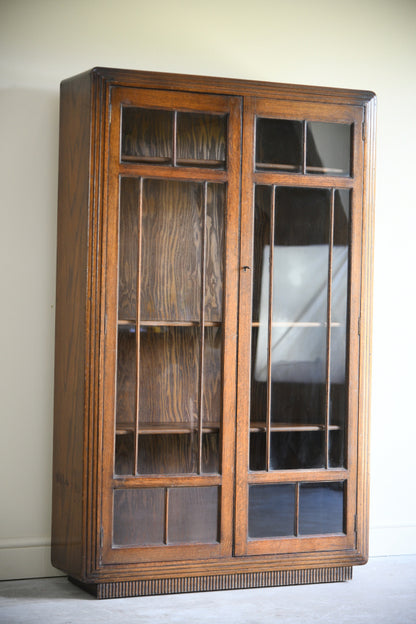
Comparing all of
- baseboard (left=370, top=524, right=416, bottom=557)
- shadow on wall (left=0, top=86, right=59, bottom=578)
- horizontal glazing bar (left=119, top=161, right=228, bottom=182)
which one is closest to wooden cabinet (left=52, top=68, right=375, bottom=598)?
horizontal glazing bar (left=119, top=161, right=228, bottom=182)

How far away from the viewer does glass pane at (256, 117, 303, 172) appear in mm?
2760

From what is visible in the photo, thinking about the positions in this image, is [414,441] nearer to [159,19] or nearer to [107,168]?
[107,168]

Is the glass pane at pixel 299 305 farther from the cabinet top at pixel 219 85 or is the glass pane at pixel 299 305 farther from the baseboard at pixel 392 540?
the baseboard at pixel 392 540

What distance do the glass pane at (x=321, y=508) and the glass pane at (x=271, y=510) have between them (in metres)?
0.05

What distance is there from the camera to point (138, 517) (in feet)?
8.80

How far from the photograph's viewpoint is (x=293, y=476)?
280cm

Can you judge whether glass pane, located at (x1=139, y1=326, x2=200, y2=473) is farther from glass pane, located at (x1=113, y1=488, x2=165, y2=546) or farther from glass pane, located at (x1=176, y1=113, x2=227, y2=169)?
glass pane, located at (x1=176, y1=113, x2=227, y2=169)

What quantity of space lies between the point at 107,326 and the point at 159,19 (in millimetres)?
1429

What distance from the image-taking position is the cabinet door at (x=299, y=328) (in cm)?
276

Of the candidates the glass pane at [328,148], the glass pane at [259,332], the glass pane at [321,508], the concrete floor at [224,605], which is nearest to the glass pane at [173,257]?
the glass pane at [259,332]

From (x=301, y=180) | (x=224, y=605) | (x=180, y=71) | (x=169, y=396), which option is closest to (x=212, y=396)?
(x=169, y=396)

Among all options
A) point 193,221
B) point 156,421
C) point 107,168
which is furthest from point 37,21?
point 156,421

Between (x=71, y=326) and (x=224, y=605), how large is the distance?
1.22 m

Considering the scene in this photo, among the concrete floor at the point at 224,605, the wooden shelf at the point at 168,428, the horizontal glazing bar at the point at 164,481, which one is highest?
the wooden shelf at the point at 168,428
